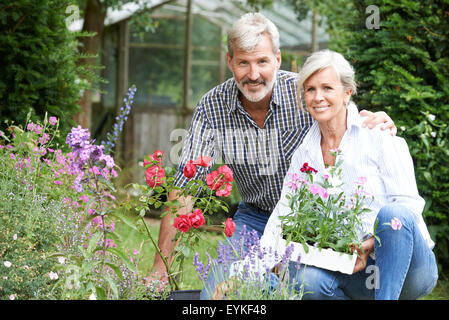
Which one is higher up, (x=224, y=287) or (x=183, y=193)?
(x=183, y=193)

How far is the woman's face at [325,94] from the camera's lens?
241 centimetres

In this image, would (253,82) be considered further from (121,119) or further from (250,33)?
(121,119)

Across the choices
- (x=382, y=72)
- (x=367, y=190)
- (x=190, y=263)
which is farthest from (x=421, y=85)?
(x=190, y=263)

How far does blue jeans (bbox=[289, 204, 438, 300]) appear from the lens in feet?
7.11

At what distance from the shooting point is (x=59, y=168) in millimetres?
2842

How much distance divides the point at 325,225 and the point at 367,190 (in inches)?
13.2

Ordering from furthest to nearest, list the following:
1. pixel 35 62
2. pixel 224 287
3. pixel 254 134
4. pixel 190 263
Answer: pixel 190 263
pixel 35 62
pixel 254 134
pixel 224 287

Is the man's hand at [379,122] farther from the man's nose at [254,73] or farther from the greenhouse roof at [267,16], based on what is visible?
the greenhouse roof at [267,16]

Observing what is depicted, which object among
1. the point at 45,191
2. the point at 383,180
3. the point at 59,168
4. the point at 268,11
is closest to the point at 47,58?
the point at 59,168

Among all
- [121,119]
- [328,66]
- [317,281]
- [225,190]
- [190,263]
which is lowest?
[190,263]

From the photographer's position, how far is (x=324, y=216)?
2.14 metres

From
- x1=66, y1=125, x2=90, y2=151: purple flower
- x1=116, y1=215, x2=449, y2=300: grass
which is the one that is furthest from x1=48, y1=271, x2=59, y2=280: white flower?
x1=116, y1=215, x2=449, y2=300: grass

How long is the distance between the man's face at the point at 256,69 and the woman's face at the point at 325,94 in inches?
17.7

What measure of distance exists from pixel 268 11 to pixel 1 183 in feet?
22.4
